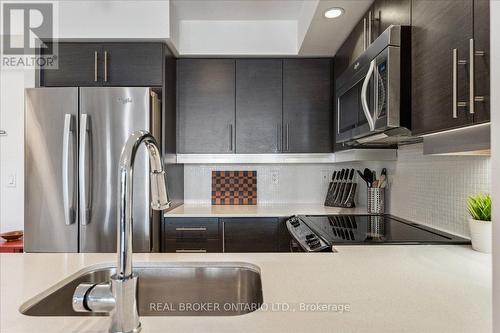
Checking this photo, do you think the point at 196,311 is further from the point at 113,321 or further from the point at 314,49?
the point at 314,49

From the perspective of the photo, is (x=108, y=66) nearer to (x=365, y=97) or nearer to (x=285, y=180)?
(x=285, y=180)

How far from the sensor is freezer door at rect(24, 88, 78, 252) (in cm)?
236

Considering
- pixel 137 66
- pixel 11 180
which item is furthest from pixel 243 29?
pixel 11 180

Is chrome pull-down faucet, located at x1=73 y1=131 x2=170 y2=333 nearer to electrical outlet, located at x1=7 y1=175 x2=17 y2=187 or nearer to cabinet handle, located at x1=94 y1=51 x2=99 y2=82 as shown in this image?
cabinet handle, located at x1=94 y1=51 x2=99 y2=82

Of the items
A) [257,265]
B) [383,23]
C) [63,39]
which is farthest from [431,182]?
[63,39]

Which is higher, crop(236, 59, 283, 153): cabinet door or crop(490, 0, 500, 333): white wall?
crop(236, 59, 283, 153): cabinet door

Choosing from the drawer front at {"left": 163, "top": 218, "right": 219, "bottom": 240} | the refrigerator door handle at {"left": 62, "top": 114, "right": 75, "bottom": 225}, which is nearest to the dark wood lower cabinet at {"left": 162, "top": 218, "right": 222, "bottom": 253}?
the drawer front at {"left": 163, "top": 218, "right": 219, "bottom": 240}

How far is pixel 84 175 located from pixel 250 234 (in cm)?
127

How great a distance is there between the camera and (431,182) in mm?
1896

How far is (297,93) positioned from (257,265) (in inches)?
81.4

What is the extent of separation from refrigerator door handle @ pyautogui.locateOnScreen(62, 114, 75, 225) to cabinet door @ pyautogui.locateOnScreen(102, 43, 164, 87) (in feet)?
1.61

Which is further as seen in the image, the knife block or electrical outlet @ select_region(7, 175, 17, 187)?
electrical outlet @ select_region(7, 175, 17, 187)

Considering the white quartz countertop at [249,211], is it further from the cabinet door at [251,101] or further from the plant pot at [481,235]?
the plant pot at [481,235]

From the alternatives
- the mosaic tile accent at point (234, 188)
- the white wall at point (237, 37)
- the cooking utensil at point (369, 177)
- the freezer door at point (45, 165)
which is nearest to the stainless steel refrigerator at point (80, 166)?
the freezer door at point (45, 165)
